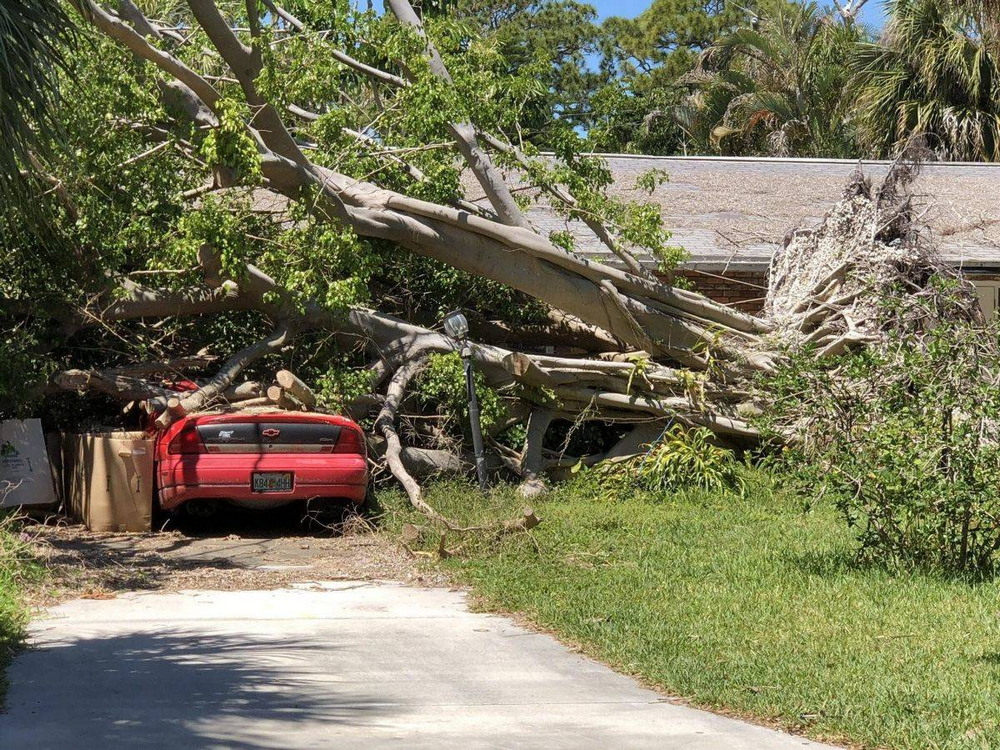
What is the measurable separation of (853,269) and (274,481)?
652 cm

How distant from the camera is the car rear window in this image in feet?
35.0

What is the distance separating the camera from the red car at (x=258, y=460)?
1057cm

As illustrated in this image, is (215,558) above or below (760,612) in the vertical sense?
below

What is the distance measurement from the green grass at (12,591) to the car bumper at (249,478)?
136 centimetres

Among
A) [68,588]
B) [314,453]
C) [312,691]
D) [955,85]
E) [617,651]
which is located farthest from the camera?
[955,85]

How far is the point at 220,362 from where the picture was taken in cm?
1297

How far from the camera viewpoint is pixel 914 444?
8.12 meters

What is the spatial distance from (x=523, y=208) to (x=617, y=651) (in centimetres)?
742

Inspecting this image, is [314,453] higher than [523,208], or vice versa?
[523,208]

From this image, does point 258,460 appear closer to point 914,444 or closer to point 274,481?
point 274,481

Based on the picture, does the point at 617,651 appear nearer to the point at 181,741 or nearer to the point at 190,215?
the point at 181,741

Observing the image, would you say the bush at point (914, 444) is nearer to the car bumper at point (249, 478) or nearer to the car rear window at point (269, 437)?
the car bumper at point (249, 478)

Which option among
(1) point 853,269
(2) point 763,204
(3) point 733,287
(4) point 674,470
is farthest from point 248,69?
(2) point 763,204

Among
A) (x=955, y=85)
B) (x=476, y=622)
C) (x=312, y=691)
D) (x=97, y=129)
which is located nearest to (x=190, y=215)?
(x=97, y=129)
